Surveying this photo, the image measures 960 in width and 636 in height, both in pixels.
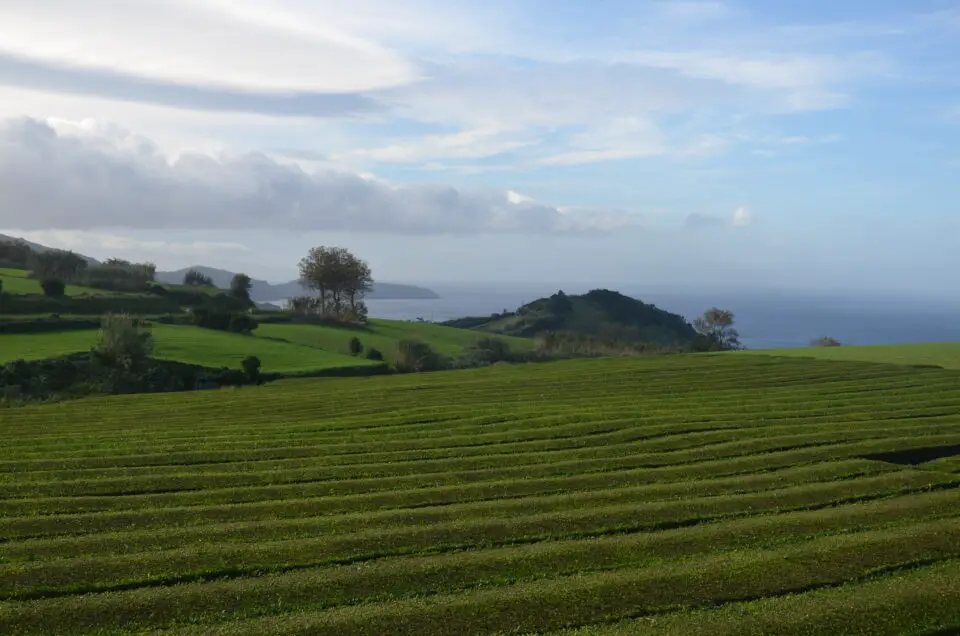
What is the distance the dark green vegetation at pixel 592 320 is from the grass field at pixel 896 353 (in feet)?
285

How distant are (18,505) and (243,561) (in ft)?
19.9

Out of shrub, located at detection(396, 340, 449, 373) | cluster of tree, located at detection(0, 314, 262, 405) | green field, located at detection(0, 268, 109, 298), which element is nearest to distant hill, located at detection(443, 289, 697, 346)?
green field, located at detection(0, 268, 109, 298)

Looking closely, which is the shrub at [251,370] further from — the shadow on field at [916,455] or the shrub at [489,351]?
the shadow on field at [916,455]

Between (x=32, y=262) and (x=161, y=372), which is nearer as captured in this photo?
(x=161, y=372)

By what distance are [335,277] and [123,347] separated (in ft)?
181

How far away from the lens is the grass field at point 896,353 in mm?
42719

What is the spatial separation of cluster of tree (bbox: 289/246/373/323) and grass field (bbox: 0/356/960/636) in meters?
78.3

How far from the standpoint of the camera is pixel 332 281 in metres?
104

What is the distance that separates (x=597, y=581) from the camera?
429 inches

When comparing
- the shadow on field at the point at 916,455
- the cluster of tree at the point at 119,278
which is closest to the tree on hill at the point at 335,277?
the cluster of tree at the point at 119,278

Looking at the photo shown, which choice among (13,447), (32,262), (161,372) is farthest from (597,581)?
(32,262)

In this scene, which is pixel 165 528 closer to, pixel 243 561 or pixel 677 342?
pixel 243 561

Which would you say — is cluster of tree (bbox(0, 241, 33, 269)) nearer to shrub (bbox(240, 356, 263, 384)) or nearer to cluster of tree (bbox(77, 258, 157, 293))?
cluster of tree (bbox(77, 258, 157, 293))

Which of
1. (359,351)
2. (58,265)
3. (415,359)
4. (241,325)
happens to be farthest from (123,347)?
(58,265)
